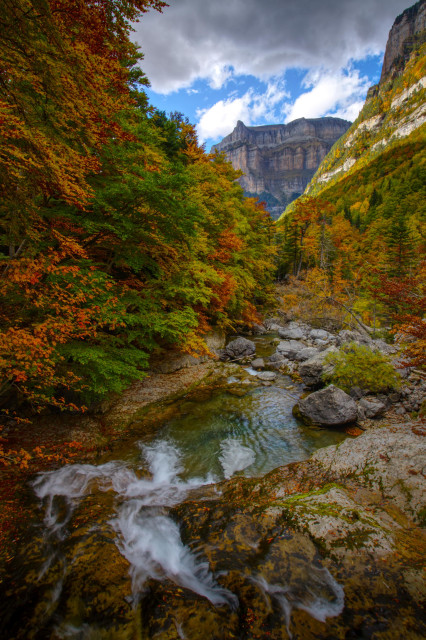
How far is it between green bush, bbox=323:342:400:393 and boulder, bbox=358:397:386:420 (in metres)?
0.87

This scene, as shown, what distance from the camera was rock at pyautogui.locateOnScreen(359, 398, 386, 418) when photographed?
307 inches

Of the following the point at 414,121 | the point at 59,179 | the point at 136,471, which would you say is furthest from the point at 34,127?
the point at 414,121

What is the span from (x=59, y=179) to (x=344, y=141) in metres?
203

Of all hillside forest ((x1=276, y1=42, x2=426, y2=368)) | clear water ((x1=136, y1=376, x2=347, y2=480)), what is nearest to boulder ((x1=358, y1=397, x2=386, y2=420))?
clear water ((x1=136, y1=376, x2=347, y2=480))

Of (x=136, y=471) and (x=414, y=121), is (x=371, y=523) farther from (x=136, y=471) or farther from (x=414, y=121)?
(x=414, y=121)

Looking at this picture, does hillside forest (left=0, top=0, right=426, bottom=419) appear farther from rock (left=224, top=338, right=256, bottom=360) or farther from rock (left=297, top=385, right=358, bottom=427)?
rock (left=224, top=338, right=256, bottom=360)

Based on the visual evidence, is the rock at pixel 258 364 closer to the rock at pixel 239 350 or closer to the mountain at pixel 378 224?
the rock at pixel 239 350

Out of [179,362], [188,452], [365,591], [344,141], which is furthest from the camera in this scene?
[344,141]

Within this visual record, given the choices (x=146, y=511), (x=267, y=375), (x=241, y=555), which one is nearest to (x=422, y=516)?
(x=241, y=555)

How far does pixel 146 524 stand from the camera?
14.0 ft

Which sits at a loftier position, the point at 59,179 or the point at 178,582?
the point at 59,179

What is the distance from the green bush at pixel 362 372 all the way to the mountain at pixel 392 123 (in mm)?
65460

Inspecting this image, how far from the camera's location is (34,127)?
167 inches

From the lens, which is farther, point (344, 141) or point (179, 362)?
point (344, 141)
